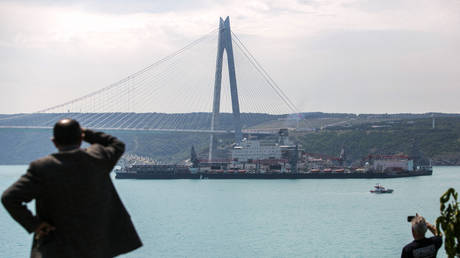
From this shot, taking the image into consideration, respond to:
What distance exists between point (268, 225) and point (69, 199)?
2303cm

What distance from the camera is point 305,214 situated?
29469 mm

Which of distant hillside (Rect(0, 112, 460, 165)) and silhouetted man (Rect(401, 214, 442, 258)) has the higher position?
distant hillside (Rect(0, 112, 460, 165))

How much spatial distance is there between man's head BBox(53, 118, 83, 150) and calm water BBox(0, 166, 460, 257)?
599 inches

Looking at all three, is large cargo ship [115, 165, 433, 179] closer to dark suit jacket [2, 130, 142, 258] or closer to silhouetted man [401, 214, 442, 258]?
silhouetted man [401, 214, 442, 258]

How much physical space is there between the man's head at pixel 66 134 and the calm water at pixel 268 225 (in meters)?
15.2

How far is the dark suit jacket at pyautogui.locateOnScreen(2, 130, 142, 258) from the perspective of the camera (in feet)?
7.18

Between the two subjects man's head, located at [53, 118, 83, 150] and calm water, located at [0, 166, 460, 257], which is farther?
calm water, located at [0, 166, 460, 257]

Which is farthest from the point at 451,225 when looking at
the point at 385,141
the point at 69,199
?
the point at 385,141

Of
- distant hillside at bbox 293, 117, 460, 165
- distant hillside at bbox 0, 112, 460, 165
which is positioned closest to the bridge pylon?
distant hillside at bbox 0, 112, 460, 165

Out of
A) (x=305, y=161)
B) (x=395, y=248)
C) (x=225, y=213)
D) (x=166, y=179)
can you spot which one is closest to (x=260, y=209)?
(x=225, y=213)

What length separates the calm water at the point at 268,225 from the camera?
726 inches

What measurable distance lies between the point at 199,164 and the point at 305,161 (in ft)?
36.8

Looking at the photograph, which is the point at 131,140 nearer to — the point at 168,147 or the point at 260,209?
the point at 168,147

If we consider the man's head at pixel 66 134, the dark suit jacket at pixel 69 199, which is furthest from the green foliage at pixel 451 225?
the man's head at pixel 66 134
